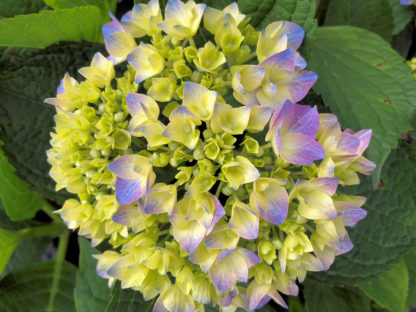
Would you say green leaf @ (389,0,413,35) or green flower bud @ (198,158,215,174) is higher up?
green flower bud @ (198,158,215,174)

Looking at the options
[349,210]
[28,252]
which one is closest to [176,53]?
[349,210]

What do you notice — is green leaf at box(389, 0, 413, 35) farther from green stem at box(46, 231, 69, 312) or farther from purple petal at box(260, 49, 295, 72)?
green stem at box(46, 231, 69, 312)

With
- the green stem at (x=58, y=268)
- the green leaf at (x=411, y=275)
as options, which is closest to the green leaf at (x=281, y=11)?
the green leaf at (x=411, y=275)

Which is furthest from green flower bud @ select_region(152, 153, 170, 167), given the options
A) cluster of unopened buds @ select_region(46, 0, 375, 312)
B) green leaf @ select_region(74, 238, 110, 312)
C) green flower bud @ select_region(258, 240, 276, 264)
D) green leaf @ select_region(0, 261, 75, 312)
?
green leaf @ select_region(0, 261, 75, 312)

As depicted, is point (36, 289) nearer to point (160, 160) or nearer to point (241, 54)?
point (160, 160)

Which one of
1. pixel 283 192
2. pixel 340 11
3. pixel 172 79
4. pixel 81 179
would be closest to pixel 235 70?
pixel 172 79

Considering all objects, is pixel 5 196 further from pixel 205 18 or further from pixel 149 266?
pixel 205 18

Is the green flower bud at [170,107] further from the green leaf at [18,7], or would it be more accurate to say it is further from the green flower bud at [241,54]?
the green leaf at [18,7]
